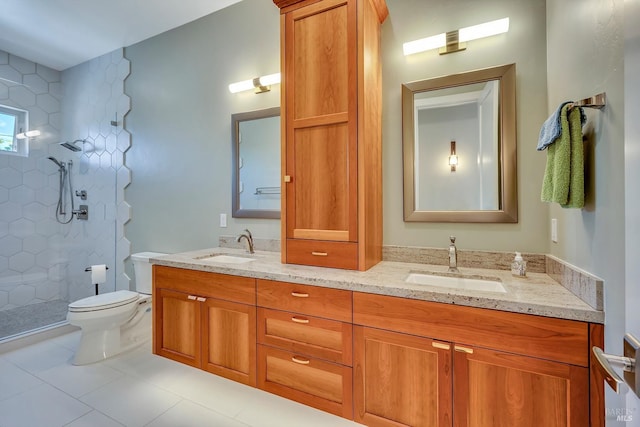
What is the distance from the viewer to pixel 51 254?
3461 mm

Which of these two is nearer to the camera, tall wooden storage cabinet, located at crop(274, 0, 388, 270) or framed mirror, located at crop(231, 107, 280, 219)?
tall wooden storage cabinet, located at crop(274, 0, 388, 270)

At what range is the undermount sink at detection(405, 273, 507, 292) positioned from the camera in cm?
150

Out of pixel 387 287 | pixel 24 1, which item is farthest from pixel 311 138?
pixel 24 1

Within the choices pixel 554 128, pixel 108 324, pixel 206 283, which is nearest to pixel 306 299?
pixel 206 283

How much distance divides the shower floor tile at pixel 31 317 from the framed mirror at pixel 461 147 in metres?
3.51

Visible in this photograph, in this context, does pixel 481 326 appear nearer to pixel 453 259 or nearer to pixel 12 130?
pixel 453 259

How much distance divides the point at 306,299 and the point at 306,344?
0.24 m

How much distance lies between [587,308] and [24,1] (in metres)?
4.24

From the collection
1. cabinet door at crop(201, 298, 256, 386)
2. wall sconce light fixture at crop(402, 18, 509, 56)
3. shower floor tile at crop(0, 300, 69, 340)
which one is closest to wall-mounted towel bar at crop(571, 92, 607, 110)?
wall sconce light fixture at crop(402, 18, 509, 56)

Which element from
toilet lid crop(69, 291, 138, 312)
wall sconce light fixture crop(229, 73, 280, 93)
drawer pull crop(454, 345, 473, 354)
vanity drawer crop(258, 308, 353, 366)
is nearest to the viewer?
drawer pull crop(454, 345, 473, 354)

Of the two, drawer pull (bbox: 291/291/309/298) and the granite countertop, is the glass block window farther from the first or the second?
drawer pull (bbox: 291/291/309/298)

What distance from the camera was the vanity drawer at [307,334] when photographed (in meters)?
1.46

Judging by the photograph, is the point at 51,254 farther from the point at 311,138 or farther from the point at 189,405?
the point at 311,138

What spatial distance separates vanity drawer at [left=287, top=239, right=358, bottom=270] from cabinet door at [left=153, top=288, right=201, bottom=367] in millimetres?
750
